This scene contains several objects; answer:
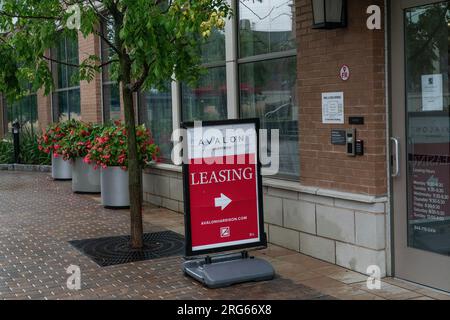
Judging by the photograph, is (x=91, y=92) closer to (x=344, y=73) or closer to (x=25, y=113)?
(x=25, y=113)

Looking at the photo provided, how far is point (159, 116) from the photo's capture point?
11383 millimetres

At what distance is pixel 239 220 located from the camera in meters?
Answer: 6.45

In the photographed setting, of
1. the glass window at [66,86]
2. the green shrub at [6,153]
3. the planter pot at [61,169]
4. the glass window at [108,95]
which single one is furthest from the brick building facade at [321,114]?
the green shrub at [6,153]

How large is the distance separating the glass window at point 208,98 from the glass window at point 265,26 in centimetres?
79

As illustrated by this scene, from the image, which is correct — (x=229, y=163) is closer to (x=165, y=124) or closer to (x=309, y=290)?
(x=309, y=290)

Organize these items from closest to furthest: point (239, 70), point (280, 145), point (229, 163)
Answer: point (229, 163)
point (280, 145)
point (239, 70)

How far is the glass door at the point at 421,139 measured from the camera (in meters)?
5.64

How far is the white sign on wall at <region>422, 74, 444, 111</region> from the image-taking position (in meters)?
5.64

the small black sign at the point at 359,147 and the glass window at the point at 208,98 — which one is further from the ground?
the glass window at the point at 208,98

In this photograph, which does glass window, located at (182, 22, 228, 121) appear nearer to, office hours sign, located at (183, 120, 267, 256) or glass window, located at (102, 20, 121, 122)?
office hours sign, located at (183, 120, 267, 256)

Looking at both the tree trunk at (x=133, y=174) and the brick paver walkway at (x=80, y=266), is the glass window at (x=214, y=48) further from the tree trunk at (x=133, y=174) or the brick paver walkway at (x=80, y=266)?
the brick paver walkway at (x=80, y=266)

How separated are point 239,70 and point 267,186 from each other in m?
1.86

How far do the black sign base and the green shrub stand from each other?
44.4 ft

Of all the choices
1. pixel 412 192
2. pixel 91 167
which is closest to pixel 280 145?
pixel 412 192
